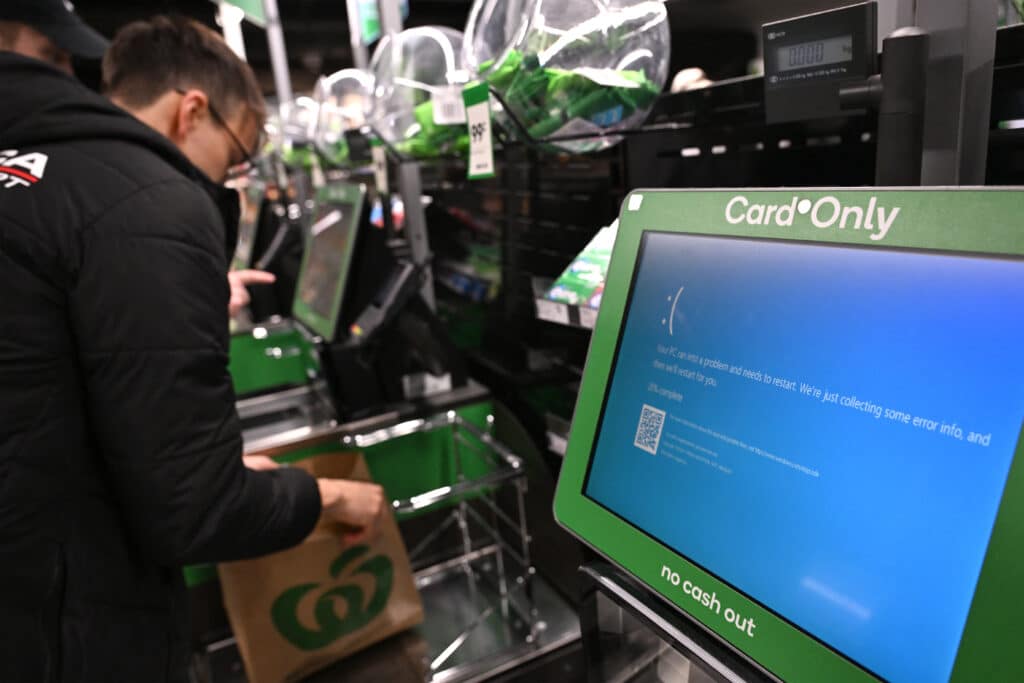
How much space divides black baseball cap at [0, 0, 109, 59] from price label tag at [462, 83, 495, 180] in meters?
0.87

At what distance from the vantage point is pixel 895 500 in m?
0.49

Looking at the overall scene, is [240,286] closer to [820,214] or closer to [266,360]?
[266,360]

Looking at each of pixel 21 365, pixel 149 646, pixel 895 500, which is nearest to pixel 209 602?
pixel 149 646

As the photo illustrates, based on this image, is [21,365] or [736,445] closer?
[736,445]

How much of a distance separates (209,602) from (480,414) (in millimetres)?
843

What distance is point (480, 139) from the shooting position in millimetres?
1184

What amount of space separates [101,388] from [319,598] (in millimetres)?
710

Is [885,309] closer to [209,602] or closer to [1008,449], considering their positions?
[1008,449]

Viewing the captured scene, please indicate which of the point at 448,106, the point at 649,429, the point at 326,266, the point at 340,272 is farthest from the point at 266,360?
the point at 649,429

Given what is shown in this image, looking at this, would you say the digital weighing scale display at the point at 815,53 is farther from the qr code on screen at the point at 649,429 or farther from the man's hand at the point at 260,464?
the man's hand at the point at 260,464

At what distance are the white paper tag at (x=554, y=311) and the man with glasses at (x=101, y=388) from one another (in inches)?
20.5

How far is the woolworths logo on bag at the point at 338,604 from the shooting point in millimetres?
1464

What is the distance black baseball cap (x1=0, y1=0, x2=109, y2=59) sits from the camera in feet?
4.32

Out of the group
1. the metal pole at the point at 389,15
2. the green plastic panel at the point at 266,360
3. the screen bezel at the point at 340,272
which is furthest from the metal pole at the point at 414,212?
the green plastic panel at the point at 266,360
